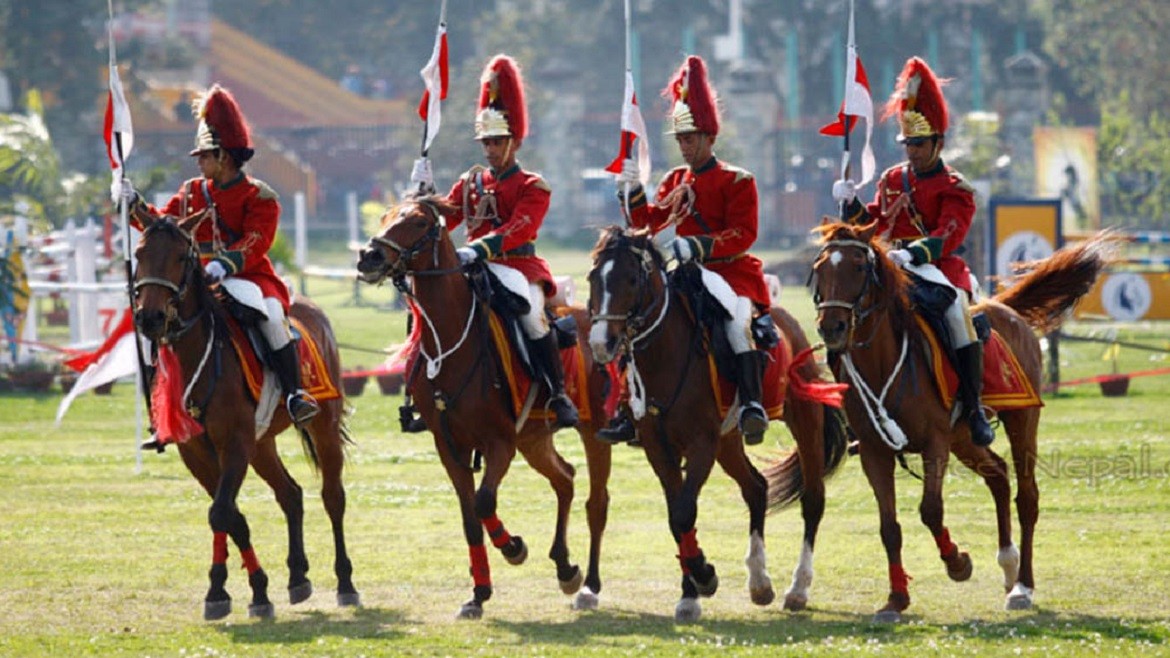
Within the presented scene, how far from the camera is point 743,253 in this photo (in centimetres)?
1396

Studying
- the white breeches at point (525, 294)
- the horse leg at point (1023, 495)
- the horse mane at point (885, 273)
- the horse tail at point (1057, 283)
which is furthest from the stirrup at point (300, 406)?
the horse tail at point (1057, 283)

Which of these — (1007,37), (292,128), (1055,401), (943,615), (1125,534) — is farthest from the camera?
(1007,37)

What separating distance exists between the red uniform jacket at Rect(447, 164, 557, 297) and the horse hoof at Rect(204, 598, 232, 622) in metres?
2.83

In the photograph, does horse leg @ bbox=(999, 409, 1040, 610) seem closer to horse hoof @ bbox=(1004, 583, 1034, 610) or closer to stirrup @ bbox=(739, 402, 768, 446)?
horse hoof @ bbox=(1004, 583, 1034, 610)

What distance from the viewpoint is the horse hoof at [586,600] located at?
13.9 meters

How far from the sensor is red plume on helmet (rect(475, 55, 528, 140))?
14375 millimetres

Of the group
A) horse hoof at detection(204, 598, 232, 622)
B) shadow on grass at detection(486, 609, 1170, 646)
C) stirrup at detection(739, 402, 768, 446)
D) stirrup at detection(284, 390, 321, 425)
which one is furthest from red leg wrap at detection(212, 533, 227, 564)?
stirrup at detection(739, 402, 768, 446)

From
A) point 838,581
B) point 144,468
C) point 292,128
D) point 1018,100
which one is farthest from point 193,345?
point 292,128

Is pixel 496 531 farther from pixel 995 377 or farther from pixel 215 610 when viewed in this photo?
pixel 995 377

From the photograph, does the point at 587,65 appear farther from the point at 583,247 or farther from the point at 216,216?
the point at 216,216

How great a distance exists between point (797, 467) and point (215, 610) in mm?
4024

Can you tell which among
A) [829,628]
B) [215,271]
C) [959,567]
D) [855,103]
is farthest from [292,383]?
[959,567]

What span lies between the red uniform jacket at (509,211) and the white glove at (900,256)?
2324 millimetres

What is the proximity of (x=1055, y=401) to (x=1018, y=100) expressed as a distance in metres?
38.4
